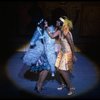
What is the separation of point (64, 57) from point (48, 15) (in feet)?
2.82

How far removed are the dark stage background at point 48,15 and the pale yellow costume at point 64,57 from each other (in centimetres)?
81

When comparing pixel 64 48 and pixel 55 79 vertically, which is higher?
pixel 64 48

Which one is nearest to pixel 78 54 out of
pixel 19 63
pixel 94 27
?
pixel 94 27

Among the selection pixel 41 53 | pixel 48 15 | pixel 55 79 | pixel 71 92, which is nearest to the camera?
pixel 41 53

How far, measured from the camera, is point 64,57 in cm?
452

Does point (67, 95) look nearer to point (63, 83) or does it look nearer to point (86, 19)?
point (63, 83)

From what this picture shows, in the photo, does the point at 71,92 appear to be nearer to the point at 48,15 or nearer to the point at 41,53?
the point at 41,53

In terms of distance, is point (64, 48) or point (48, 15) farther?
point (48, 15)

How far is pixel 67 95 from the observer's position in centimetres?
462

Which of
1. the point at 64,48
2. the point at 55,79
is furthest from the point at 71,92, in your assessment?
the point at 64,48

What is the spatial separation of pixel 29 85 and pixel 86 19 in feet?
5.20

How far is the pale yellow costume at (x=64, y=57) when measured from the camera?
4496 mm

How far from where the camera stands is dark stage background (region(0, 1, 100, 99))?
5312mm

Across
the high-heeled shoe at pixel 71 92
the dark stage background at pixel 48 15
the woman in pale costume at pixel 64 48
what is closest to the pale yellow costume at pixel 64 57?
the woman in pale costume at pixel 64 48
